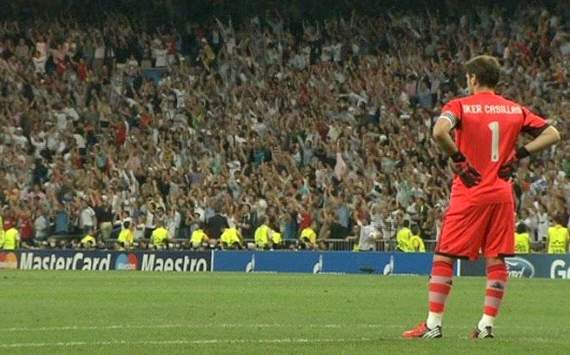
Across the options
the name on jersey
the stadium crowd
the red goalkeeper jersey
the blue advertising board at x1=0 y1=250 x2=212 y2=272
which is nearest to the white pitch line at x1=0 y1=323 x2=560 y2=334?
the red goalkeeper jersey

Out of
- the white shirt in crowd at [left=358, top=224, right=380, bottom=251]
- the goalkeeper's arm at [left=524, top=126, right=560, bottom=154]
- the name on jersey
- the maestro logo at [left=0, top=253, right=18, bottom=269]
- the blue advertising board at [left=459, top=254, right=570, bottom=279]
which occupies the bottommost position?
the maestro logo at [left=0, top=253, right=18, bottom=269]

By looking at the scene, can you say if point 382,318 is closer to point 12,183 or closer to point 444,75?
point 444,75

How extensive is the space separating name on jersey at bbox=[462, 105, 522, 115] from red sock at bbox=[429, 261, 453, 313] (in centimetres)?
135

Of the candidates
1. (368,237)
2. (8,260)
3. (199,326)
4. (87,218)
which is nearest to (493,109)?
(199,326)

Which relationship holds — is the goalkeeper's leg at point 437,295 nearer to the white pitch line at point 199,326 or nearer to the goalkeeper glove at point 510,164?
the goalkeeper glove at point 510,164

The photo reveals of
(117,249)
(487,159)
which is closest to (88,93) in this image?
(117,249)

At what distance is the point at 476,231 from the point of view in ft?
46.3

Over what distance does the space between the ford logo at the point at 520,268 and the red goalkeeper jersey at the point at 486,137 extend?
22546 millimetres

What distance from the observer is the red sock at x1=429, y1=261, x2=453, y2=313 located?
1403cm

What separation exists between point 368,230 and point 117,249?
23.4ft

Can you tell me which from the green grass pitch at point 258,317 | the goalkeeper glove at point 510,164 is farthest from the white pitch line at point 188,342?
the goalkeeper glove at point 510,164

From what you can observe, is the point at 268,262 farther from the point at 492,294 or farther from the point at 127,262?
the point at 492,294

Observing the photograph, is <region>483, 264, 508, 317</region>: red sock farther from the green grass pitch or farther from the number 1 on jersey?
the number 1 on jersey

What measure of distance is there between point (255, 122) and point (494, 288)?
32265 millimetres
